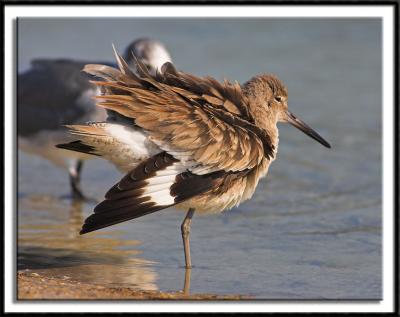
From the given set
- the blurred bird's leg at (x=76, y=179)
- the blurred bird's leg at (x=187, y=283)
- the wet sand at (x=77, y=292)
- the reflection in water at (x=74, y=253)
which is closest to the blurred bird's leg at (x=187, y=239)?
the blurred bird's leg at (x=187, y=283)

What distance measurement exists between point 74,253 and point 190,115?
1.59m

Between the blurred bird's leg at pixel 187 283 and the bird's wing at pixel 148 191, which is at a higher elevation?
the bird's wing at pixel 148 191

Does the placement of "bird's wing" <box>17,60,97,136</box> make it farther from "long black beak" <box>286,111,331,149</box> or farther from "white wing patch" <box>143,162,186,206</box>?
"white wing patch" <box>143,162,186,206</box>

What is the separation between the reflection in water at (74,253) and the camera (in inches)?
232

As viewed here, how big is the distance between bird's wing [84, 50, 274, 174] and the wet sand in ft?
2.68

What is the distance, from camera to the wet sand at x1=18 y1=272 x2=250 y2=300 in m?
5.11

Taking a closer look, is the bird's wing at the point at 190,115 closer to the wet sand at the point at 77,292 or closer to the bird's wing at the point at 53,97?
the wet sand at the point at 77,292

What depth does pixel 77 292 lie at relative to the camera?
205 inches

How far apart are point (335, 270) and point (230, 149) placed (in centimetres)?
128

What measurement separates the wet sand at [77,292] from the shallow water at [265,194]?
0.18 metres

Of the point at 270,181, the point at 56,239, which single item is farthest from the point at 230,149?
the point at 270,181

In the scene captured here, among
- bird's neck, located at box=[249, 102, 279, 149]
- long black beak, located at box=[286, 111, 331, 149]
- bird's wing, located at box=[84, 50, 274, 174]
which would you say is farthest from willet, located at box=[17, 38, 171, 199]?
bird's wing, located at box=[84, 50, 274, 174]

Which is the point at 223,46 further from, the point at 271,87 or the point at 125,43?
the point at 271,87

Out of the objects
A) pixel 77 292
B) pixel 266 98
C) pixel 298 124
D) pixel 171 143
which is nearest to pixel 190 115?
pixel 171 143
